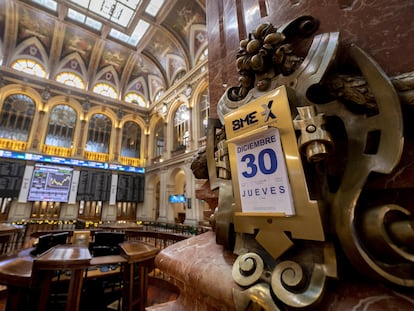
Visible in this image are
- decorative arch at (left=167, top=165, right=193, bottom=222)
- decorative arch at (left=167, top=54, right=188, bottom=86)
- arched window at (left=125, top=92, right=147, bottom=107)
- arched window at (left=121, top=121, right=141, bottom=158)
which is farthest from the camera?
arched window at (left=125, top=92, right=147, bottom=107)

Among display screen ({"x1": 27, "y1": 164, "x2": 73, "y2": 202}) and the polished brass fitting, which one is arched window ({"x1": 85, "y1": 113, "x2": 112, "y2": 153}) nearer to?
display screen ({"x1": 27, "y1": 164, "x2": 73, "y2": 202})

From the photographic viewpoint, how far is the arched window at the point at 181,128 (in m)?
10.4

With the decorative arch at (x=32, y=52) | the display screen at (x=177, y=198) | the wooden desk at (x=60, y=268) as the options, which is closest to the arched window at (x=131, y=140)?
the display screen at (x=177, y=198)

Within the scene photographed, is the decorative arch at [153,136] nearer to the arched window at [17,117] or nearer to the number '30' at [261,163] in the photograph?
the arched window at [17,117]

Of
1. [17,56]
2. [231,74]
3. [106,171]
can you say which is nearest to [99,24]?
A: [17,56]

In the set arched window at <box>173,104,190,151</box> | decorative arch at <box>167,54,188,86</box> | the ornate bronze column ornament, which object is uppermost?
decorative arch at <box>167,54,188,86</box>

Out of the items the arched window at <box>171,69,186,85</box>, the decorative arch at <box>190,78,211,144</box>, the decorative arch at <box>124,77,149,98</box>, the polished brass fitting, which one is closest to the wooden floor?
the polished brass fitting

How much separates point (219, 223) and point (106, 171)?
12.6 m

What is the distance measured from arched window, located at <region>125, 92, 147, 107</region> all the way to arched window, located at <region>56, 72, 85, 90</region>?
2.80 metres

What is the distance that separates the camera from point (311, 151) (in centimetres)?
46

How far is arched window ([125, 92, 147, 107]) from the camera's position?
548 inches

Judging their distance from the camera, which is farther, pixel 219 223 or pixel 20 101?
pixel 20 101

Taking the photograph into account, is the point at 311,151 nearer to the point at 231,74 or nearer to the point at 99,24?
the point at 231,74

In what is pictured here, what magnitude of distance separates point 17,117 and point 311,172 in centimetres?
1413
